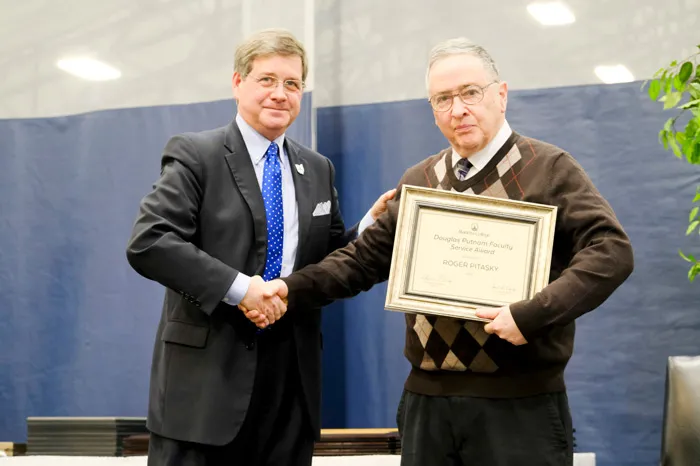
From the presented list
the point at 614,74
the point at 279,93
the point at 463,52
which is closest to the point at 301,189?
the point at 279,93

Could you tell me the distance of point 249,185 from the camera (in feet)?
7.61

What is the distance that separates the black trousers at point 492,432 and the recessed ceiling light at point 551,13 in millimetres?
2214

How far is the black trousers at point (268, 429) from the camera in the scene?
2.23m

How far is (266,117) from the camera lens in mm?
2373

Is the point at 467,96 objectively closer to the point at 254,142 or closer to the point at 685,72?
the point at 254,142

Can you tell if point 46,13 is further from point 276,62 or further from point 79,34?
point 276,62

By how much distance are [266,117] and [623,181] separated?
1867 mm

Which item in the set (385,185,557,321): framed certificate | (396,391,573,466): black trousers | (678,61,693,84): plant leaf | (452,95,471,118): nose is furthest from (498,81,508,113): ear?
(678,61,693,84): plant leaf

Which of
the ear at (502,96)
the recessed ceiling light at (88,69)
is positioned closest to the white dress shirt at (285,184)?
the ear at (502,96)

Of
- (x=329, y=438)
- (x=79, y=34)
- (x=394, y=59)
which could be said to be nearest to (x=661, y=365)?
(x=329, y=438)

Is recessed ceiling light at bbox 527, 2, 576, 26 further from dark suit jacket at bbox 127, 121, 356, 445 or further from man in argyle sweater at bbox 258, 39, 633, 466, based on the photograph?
dark suit jacket at bbox 127, 121, 356, 445

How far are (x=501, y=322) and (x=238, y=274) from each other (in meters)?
0.72

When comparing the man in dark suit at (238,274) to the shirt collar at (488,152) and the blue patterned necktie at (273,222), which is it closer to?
the blue patterned necktie at (273,222)

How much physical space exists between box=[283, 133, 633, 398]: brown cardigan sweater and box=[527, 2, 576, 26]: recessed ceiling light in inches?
71.1
